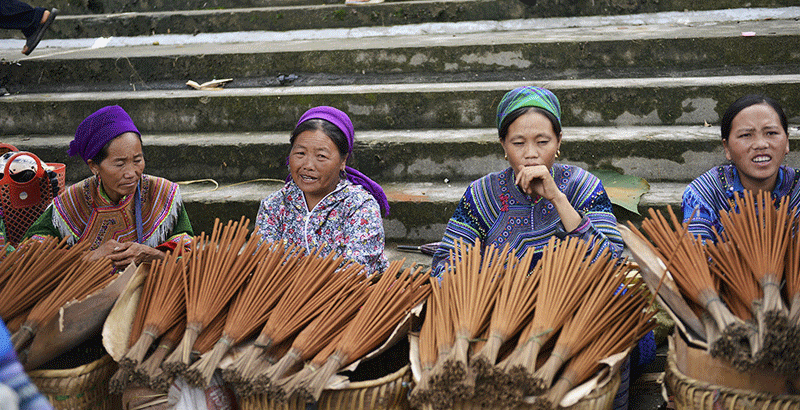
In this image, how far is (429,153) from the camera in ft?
12.3

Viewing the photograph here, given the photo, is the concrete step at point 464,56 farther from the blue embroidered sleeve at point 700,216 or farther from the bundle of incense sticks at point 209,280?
the bundle of incense sticks at point 209,280

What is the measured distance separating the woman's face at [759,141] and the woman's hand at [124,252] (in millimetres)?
2267

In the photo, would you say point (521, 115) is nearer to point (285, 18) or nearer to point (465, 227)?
point (465, 227)

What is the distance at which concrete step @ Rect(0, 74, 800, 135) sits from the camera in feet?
12.3

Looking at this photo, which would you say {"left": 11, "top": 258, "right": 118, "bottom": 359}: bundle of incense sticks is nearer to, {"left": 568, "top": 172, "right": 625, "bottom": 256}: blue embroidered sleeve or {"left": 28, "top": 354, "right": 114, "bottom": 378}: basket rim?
{"left": 28, "top": 354, "right": 114, "bottom": 378}: basket rim

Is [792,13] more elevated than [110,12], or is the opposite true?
[110,12]

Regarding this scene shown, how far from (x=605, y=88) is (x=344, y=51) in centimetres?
184

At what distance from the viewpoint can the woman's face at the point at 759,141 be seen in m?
2.22

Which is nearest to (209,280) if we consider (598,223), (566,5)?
(598,223)

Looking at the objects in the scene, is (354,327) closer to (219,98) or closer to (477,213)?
(477,213)

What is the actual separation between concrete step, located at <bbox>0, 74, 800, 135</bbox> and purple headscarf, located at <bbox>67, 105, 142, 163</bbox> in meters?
1.59

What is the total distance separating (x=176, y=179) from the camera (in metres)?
4.08

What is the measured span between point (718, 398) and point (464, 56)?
328 cm

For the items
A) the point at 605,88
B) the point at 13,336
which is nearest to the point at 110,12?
the point at 605,88
